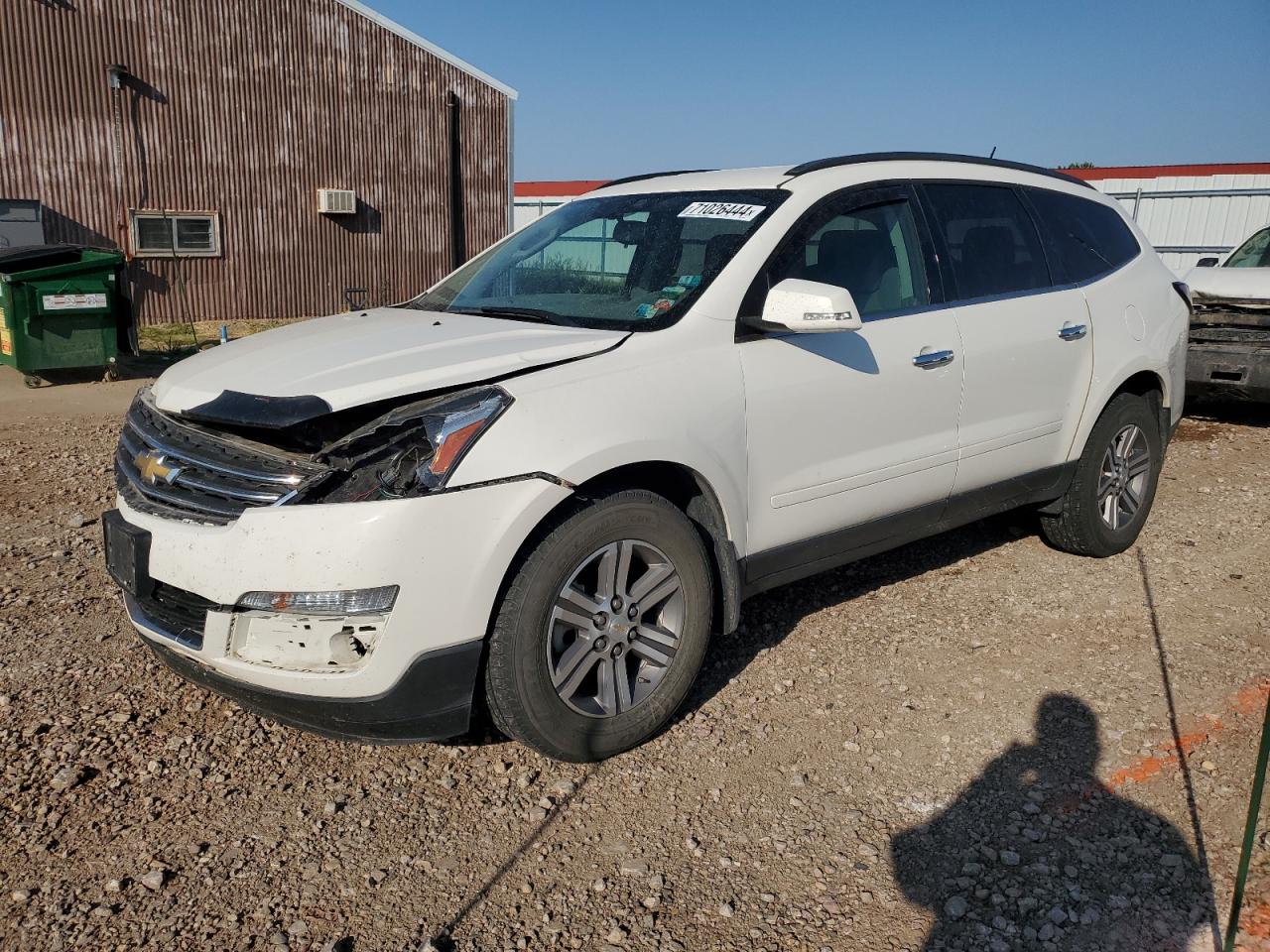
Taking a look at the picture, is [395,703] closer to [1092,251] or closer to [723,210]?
[723,210]

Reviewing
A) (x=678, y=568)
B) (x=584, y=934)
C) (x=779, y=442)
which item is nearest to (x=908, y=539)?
(x=779, y=442)

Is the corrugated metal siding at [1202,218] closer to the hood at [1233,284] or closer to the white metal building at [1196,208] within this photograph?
the white metal building at [1196,208]

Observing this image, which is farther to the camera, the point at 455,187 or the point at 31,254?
the point at 455,187

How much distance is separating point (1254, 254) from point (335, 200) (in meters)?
13.4

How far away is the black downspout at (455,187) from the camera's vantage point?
18.8 m

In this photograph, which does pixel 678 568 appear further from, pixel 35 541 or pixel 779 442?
pixel 35 541

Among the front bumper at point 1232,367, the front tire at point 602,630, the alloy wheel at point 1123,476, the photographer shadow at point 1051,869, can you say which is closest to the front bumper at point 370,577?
the front tire at point 602,630

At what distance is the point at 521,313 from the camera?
12.7ft

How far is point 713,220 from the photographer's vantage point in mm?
3908

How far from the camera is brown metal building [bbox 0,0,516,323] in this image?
49.0ft

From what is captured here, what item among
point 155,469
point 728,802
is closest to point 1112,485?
point 728,802

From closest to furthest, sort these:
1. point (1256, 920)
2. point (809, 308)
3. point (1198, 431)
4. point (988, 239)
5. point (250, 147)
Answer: point (1256, 920)
point (809, 308)
point (988, 239)
point (1198, 431)
point (250, 147)

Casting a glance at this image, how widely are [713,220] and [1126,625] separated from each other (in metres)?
2.49

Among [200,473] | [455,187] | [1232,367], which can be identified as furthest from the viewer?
[455,187]
